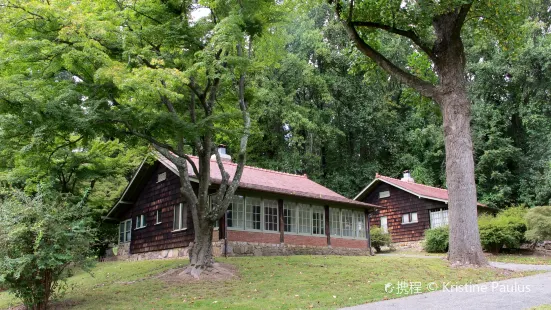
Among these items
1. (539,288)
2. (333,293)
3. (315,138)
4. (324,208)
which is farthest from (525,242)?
(315,138)

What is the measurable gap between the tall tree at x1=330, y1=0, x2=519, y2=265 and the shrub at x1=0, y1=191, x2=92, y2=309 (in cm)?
1063

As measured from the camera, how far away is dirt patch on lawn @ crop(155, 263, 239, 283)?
44.3 feet

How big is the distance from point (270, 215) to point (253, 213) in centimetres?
99

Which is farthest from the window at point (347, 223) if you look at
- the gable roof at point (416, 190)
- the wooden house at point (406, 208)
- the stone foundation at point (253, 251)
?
the gable roof at point (416, 190)

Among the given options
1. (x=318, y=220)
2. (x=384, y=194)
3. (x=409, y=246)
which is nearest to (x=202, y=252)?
(x=318, y=220)

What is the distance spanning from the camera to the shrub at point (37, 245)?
10.4m

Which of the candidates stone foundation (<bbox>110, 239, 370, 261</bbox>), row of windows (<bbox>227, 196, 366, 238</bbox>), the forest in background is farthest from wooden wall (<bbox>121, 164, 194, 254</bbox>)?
the forest in background

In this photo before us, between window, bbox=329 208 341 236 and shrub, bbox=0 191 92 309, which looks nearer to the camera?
shrub, bbox=0 191 92 309

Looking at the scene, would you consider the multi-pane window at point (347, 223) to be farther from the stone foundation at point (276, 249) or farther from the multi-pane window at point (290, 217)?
the multi-pane window at point (290, 217)

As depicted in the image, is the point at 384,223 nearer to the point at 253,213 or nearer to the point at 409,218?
the point at 409,218

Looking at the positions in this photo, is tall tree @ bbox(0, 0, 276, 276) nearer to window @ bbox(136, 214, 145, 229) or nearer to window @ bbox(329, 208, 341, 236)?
window @ bbox(136, 214, 145, 229)

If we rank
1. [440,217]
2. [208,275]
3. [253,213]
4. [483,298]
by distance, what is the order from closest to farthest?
[483,298] → [208,275] → [253,213] → [440,217]

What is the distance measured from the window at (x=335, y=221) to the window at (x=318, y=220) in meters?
0.57

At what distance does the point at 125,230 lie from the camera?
82.7ft
